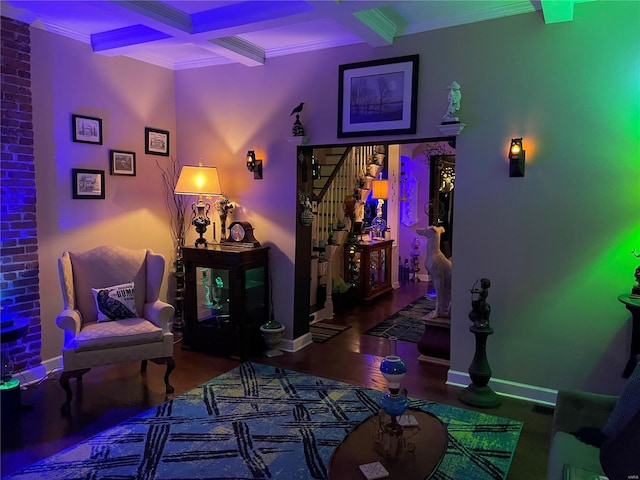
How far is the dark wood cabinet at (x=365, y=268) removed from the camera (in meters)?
6.56

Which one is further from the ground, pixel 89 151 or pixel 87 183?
pixel 89 151

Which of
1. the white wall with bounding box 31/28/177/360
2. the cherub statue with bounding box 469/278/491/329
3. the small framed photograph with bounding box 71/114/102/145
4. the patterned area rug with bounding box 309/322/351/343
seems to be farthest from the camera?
the patterned area rug with bounding box 309/322/351/343

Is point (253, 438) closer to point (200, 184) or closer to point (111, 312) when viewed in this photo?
point (111, 312)

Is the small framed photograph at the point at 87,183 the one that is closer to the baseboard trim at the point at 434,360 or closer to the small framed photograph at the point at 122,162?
the small framed photograph at the point at 122,162

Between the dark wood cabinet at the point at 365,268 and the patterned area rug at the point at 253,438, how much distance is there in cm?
280

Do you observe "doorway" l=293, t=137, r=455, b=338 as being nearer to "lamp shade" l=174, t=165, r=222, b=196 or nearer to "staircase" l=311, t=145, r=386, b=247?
"staircase" l=311, t=145, r=386, b=247

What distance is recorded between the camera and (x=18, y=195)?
12.2 feet

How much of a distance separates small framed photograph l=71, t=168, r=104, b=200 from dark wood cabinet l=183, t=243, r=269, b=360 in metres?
0.93

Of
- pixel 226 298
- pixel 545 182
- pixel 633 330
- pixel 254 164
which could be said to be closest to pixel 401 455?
pixel 633 330

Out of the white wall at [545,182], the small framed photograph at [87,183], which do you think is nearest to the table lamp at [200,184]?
the small framed photograph at [87,183]

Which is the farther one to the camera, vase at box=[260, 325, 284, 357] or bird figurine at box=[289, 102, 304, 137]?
vase at box=[260, 325, 284, 357]

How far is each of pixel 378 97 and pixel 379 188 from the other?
3056mm

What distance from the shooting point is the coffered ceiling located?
3.28 meters

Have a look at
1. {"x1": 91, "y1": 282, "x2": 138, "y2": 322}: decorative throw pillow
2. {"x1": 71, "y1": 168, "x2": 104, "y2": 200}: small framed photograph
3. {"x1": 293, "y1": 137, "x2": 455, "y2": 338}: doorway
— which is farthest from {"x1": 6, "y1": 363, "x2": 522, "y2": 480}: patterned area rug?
{"x1": 71, "y1": 168, "x2": 104, "y2": 200}: small framed photograph
